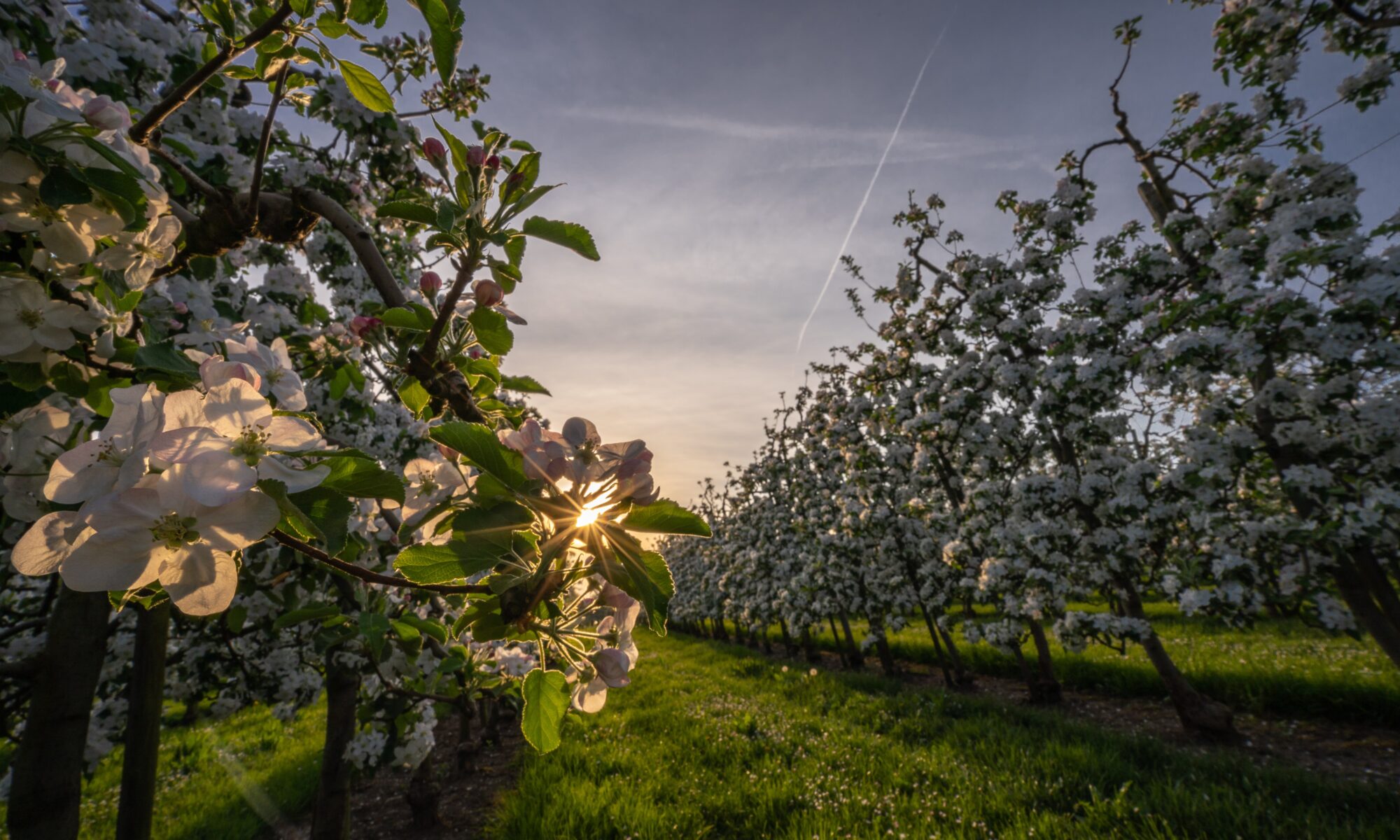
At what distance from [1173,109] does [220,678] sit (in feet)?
33.7

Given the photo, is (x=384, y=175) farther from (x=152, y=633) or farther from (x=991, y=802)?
(x=991, y=802)

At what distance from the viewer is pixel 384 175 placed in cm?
404

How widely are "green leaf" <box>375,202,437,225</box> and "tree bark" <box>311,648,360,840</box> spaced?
278 centimetres

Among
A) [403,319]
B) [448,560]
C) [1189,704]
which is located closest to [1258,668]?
[1189,704]

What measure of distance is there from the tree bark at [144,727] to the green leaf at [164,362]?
1586 millimetres

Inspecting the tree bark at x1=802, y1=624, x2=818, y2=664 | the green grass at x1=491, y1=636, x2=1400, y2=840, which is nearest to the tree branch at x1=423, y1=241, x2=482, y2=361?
the green grass at x1=491, y1=636, x2=1400, y2=840

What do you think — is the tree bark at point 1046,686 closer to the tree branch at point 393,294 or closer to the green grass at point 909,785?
the green grass at point 909,785

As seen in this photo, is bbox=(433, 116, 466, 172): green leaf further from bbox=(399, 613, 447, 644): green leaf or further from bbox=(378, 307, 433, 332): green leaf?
bbox=(399, 613, 447, 644): green leaf

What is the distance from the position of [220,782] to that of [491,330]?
348 inches

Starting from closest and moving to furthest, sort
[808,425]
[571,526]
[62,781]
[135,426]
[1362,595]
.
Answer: [135,426] < [571,526] < [62,781] < [1362,595] < [808,425]

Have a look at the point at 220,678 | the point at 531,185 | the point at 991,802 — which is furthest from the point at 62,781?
the point at 991,802

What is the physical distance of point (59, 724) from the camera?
1.53 m

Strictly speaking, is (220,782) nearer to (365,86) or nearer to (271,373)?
(271,373)

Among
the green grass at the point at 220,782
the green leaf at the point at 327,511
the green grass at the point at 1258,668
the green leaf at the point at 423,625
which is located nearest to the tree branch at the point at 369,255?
the green leaf at the point at 327,511
